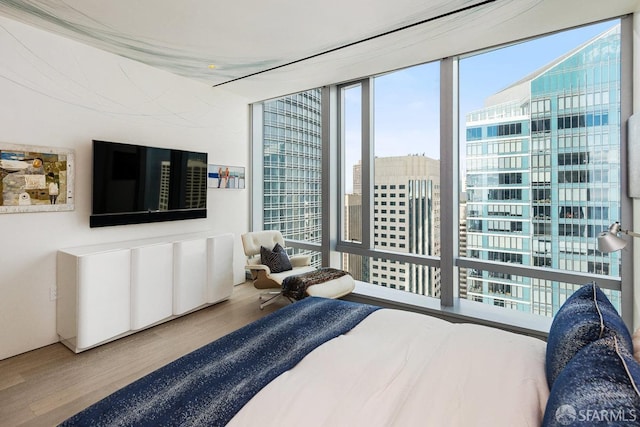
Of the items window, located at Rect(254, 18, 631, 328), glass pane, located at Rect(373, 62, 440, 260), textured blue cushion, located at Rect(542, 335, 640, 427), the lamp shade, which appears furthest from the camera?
glass pane, located at Rect(373, 62, 440, 260)

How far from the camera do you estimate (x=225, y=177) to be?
4754 mm

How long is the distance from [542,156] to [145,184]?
4304 mm

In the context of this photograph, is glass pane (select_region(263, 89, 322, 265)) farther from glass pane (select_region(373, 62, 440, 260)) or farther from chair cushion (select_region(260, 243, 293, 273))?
glass pane (select_region(373, 62, 440, 260))

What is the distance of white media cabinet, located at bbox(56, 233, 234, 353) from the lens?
2859 millimetres

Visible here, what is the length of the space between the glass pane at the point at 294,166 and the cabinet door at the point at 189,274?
1572mm

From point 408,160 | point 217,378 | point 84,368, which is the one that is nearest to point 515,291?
point 408,160

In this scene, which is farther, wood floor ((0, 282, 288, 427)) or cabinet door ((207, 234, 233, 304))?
cabinet door ((207, 234, 233, 304))

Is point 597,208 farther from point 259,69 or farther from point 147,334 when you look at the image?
point 147,334

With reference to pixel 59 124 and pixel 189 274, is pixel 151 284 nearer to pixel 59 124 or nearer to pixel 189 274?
pixel 189 274

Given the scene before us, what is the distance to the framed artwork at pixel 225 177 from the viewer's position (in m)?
4.57

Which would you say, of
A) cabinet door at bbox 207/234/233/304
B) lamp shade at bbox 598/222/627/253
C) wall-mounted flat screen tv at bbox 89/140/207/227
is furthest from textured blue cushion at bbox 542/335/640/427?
wall-mounted flat screen tv at bbox 89/140/207/227

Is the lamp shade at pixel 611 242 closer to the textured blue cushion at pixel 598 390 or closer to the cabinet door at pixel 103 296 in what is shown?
the textured blue cushion at pixel 598 390

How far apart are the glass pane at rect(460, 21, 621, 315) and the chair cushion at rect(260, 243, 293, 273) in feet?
7.16

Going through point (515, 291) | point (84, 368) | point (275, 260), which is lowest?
point (84, 368)
